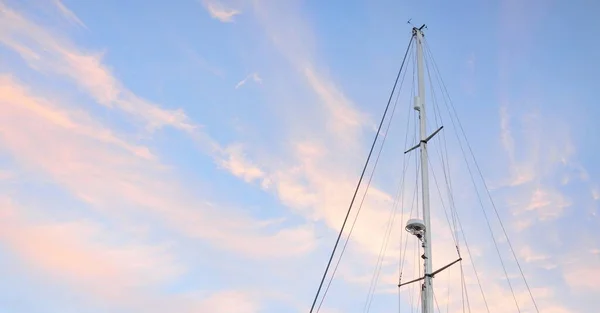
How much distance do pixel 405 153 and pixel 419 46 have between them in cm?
520

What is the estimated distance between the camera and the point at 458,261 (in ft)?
66.2

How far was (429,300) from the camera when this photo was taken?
1891cm

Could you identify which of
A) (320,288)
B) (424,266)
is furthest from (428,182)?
(320,288)

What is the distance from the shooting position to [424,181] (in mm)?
21422

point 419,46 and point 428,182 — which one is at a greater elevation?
point 419,46

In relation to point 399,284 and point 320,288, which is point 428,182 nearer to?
point 399,284

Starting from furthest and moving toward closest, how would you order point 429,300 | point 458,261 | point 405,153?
point 405,153 < point 458,261 < point 429,300

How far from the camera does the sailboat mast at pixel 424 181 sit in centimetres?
1912

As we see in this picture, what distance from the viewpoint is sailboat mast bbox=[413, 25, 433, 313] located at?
753 inches

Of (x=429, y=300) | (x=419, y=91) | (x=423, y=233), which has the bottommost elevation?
(x=429, y=300)

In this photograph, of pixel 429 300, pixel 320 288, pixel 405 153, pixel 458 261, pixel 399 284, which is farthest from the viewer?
pixel 405 153

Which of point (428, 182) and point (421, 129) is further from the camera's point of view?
point (421, 129)

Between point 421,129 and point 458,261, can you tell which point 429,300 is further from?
point 421,129

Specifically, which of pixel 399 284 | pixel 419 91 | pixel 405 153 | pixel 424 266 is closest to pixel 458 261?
pixel 424 266
